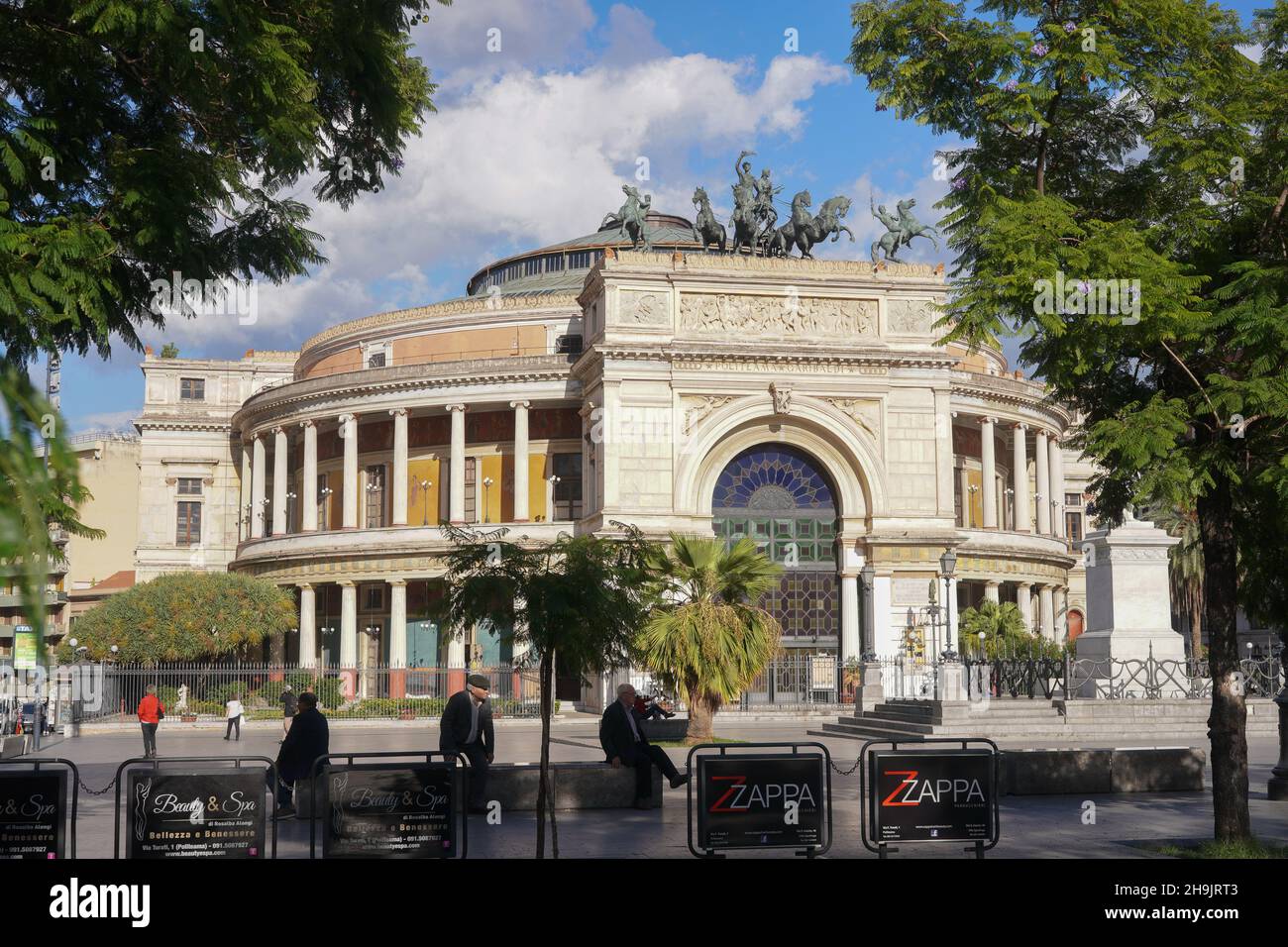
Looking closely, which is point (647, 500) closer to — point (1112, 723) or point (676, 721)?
point (676, 721)

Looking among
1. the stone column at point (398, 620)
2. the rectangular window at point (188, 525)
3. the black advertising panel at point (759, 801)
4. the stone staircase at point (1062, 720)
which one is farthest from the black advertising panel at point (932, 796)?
the rectangular window at point (188, 525)

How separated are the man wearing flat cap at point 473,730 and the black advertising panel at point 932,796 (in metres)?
5.63

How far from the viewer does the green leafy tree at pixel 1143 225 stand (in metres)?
12.4

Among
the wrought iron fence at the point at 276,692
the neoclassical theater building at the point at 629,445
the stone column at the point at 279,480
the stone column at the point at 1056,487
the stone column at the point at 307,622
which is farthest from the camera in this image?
the stone column at the point at 1056,487

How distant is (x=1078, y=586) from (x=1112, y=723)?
52624 millimetres

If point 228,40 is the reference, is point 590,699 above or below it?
below

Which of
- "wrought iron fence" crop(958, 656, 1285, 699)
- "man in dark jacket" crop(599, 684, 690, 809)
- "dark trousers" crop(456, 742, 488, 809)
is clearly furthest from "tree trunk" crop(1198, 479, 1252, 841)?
"wrought iron fence" crop(958, 656, 1285, 699)

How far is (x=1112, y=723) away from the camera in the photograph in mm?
30109

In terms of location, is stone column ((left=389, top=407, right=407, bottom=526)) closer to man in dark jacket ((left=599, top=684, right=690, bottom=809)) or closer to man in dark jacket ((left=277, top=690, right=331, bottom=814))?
man in dark jacket ((left=599, top=684, right=690, bottom=809))

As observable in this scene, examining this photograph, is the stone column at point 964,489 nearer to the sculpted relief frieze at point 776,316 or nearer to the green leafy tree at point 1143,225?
the sculpted relief frieze at point 776,316

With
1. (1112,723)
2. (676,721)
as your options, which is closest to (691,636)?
(676,721)

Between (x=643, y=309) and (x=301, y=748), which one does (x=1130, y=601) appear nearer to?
(x=301, y=748)

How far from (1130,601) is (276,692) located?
2853cm
